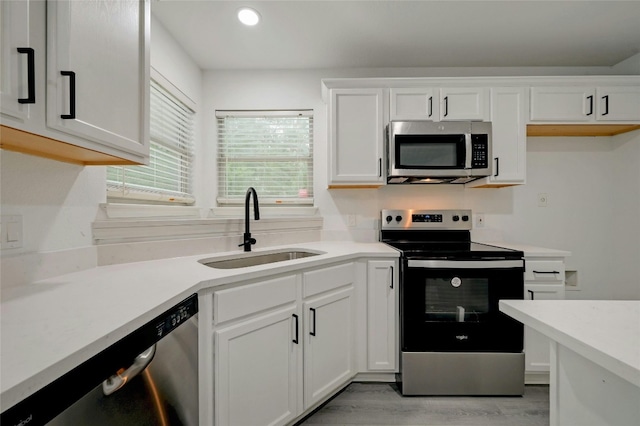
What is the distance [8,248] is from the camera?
3.24 ft

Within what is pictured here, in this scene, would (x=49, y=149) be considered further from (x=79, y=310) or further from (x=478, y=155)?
(x=478, y=155)

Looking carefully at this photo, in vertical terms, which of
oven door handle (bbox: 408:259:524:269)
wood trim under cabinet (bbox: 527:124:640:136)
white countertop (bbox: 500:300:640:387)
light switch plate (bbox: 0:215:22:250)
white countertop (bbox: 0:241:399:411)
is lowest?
oven door handle (bbox: 408:259:524:269)

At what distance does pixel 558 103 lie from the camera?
7.23 ft

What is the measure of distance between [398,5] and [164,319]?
213 centimetres

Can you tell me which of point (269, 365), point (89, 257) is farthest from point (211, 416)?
point (89, 257)

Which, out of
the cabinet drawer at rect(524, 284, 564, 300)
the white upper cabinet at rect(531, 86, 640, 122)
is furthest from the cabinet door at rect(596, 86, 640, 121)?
the cabinet drawer at rect(524, 284, 564, 300)

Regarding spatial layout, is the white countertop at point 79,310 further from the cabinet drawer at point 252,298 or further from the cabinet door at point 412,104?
the cabinet door at point 412,104

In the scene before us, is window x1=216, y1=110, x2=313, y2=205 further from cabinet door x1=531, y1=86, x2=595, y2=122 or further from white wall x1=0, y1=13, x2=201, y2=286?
cabinet door x1=531, y1=86, x2=595, y2=122

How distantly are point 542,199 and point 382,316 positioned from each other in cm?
187

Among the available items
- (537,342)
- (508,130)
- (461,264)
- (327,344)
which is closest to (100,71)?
(327,344)

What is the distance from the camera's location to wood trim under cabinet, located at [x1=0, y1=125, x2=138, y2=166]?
0.82 metres

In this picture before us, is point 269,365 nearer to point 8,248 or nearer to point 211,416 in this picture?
point 211,416

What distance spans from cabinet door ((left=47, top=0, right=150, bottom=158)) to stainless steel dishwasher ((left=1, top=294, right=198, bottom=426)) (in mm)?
642

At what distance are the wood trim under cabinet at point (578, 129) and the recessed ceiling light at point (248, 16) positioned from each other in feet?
7.20
